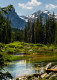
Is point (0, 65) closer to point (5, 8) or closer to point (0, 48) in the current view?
point (0, 48)

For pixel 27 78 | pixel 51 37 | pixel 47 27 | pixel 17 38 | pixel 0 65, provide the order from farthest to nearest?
pixel 17 38
pixel 47 27
pixel 51 37
pixel 27 78
pixel 0 65

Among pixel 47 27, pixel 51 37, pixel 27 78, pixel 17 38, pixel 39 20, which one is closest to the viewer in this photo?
pixel 27 78

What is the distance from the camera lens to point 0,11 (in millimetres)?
6871

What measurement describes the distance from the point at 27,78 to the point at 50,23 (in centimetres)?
7657

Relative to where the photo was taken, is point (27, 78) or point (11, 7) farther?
point (27, 78)

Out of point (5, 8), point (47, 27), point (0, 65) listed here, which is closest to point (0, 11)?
point (5, 8)

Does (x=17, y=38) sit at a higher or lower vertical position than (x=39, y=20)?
lower

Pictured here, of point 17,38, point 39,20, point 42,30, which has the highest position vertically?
point 39,20

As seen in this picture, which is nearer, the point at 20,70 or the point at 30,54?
the point at 20,70

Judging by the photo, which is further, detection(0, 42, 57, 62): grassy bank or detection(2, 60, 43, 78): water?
detection(2, 60, 43, 78): water

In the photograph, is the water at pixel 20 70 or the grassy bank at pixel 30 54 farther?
the water at pixel 20 70

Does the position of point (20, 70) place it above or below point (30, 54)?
above

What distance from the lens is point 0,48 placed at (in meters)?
7.02

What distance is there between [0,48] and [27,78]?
961 cm
